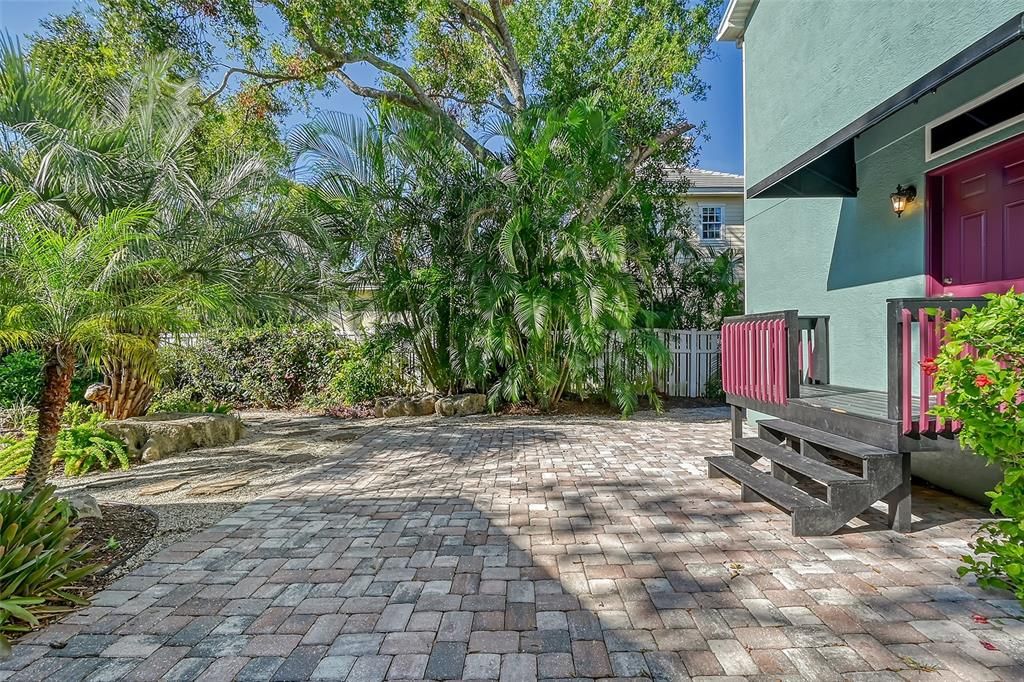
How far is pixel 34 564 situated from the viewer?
2.39 meters

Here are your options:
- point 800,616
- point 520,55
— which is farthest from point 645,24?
point 800,616

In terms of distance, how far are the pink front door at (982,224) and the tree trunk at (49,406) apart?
21.8ft

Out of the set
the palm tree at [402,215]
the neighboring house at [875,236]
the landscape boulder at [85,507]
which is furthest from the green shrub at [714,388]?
the landscape boulder at [85,507]

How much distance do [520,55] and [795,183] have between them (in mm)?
8419

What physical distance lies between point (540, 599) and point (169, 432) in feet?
17.0

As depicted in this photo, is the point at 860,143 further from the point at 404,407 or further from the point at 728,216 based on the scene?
the point at 728,216

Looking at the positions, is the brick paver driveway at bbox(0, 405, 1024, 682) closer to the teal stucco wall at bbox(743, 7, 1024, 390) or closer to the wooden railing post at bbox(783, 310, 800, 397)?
the wooden railing post at bbox(783, 310, 800, 397)

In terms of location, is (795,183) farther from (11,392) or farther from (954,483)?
(11,392)

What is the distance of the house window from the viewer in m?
15.3

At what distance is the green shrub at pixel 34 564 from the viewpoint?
2.21 metres

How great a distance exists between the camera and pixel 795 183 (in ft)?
16.2

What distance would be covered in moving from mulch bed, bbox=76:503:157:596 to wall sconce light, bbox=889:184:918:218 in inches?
247

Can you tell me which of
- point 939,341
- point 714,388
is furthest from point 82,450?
point 714,388

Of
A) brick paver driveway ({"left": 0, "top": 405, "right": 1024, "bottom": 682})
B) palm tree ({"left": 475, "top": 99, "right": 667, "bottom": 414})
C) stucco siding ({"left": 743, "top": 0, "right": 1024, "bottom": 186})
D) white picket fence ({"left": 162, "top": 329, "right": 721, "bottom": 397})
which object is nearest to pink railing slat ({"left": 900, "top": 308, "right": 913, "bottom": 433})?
brick paver driveway ({"left": 0, "top": 405, "right": 1024, "bottom": 682})
